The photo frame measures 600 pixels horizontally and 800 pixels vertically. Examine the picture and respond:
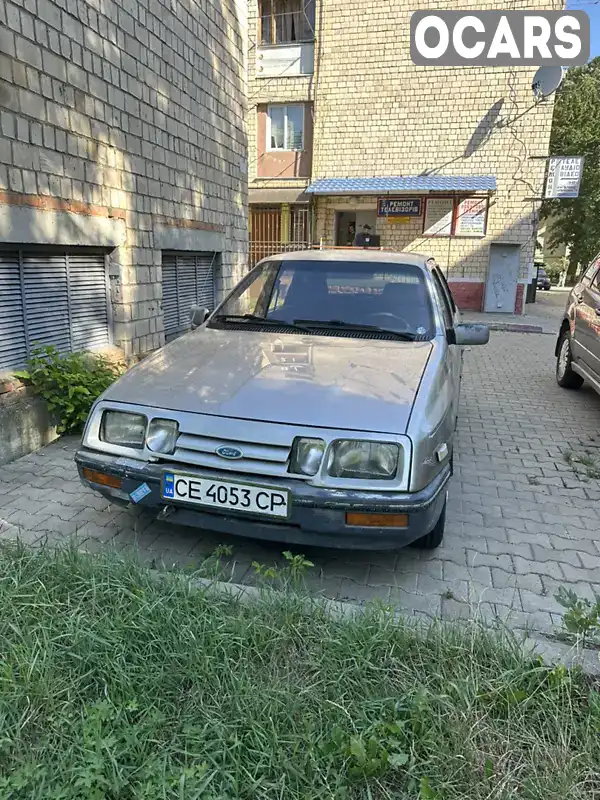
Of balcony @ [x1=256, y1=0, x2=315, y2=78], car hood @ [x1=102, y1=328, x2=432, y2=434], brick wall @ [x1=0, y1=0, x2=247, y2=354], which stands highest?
balcony @ [x1=256, y1=0, x2=315, y2=78]

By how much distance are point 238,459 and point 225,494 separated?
170 mm

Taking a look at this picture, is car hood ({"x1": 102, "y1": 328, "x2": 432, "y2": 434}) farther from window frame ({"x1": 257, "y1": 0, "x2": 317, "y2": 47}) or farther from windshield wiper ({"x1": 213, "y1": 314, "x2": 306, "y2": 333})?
window frame ({"x1": 257, "y1": 0, "x2": 317, "y2": 47})

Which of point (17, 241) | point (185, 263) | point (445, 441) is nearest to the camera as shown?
point (445, 441)

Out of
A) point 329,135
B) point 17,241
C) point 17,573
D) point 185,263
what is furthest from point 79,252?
point 329,135

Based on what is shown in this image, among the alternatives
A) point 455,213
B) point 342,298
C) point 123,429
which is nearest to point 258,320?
point 342,298

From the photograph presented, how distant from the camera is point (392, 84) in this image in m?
15.8

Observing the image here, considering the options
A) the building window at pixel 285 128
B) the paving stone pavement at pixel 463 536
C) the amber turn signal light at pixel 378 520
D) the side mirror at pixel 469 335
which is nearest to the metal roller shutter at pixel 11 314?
the paving stone pavement at pixel 463 536

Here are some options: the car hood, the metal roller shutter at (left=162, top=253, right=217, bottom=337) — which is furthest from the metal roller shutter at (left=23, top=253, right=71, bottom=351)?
the metal roller shutter at (left=162, top=253, right=217, bottom=337)

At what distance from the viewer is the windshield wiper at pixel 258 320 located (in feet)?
12.3

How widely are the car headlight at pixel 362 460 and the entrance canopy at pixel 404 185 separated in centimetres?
1365

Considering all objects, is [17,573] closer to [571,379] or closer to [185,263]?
[185,263]

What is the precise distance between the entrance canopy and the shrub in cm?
1225

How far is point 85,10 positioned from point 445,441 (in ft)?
16.5

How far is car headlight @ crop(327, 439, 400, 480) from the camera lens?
8.08 feet
